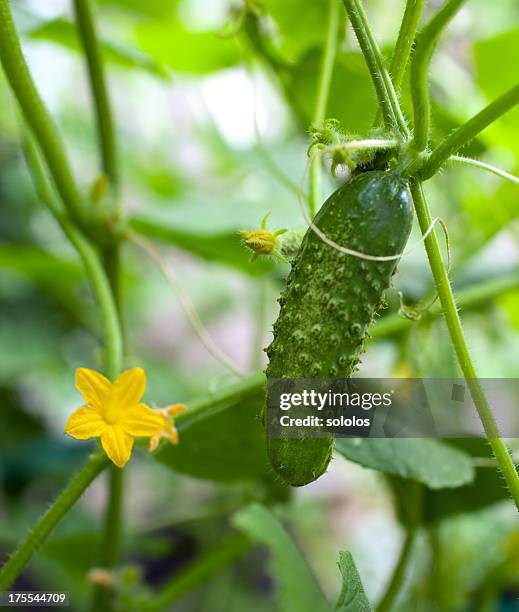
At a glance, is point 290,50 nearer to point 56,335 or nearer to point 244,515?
point 244,515

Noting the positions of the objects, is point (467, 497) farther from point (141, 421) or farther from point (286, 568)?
point (141, 421)

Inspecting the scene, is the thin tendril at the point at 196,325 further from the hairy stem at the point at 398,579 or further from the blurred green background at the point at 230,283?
the hairy stem at the point at 398,579

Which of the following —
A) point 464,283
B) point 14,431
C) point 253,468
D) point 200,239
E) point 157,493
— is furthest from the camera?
point 157,493

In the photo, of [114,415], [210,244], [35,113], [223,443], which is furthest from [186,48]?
[114,415]

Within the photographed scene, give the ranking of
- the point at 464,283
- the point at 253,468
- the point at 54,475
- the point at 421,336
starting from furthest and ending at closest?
1. the point at 54,475
2. the point at 464,283
3. the point at 421,336
4. the point at 253,468

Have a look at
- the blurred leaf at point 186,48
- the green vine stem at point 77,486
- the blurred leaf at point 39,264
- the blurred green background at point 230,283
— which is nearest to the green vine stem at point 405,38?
the blurred green background at point 230,283

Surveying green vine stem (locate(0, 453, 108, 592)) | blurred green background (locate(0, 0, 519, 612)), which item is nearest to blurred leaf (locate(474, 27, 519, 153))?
blurred green background (locate(0, 0, 519, 612))

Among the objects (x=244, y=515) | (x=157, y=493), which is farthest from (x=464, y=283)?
(x=157, y=493)
